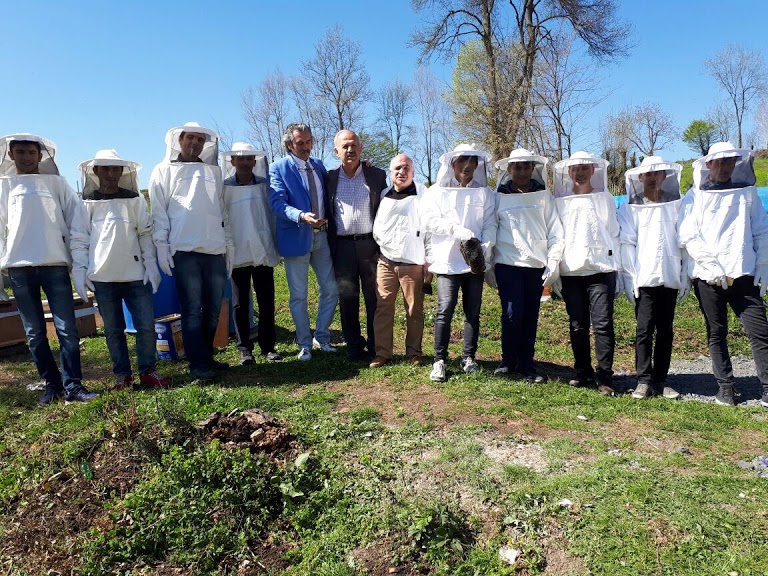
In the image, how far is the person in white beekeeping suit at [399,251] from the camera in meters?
6.12

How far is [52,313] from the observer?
5.46 metres

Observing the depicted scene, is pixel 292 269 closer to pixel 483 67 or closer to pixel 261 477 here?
pixel 261 477

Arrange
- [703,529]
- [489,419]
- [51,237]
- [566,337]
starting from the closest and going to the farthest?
[703,529]
[489,419]
[51,237]
[566,337]

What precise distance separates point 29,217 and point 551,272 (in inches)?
201

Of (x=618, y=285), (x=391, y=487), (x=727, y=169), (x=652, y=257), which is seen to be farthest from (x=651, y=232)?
(x=391, y=487)

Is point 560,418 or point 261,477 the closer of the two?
point 261,477

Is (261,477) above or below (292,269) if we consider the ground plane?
below

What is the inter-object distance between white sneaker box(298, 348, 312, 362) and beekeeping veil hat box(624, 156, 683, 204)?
4.00m

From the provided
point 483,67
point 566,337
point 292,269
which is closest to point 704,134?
point 483,67

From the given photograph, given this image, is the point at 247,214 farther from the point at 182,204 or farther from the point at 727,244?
the point at 727,244

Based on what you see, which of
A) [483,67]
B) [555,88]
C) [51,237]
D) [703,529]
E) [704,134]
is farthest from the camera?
[704,134]

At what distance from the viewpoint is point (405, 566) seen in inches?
130

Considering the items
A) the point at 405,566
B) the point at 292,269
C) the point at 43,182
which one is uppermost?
the point at 43,182

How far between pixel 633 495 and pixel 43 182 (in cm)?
567
